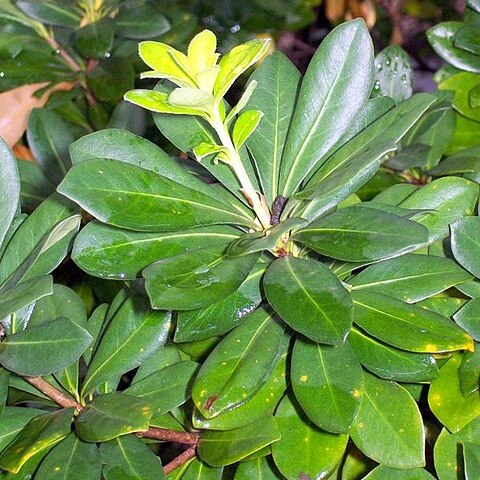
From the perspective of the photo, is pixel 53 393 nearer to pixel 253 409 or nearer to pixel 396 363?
pixel 253 409

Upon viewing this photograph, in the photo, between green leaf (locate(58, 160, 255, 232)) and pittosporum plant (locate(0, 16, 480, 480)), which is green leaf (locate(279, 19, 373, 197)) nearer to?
pittosporum plant (locate(0, 16, 480, 480))

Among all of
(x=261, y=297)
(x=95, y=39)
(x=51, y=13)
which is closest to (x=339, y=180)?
(x=261, y=297)

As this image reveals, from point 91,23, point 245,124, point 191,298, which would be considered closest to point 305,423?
point 191,298

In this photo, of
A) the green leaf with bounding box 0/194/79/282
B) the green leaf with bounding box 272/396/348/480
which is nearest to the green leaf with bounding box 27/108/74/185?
the green leaf with bounding box 0/194/79/282

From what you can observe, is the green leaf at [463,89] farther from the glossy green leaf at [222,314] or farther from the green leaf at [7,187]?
the green leaf at [7,187]

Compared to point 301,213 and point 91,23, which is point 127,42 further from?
point 301,213
